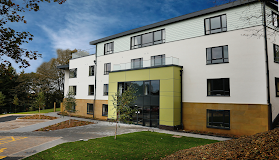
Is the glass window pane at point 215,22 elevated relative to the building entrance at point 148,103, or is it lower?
elevated

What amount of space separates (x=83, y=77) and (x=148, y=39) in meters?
13.8

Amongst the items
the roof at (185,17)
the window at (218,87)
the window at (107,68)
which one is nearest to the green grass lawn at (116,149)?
the window at (218,87)

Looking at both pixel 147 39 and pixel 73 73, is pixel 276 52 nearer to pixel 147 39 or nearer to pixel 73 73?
pixel 147 39

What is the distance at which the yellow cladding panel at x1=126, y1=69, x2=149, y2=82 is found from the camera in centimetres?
1958

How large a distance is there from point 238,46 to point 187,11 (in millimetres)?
6138

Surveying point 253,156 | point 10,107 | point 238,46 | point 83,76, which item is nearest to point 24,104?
point 10,107

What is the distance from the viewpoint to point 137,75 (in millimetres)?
20281

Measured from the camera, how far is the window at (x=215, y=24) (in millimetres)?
16398

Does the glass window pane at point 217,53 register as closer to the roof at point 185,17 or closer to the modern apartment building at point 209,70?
the modern apartment building at point 209,70

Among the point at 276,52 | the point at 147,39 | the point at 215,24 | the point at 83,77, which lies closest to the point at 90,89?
the point at 83,77

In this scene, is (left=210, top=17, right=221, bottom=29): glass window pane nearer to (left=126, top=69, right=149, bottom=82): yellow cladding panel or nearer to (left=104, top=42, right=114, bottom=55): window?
(left=126, top=69, right=149, bottom=82): yellow cladding panel

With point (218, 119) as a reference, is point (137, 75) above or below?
above

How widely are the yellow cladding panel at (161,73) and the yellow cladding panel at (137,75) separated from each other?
2.54 ft

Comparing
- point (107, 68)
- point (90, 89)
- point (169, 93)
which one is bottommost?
point (169, 93)
